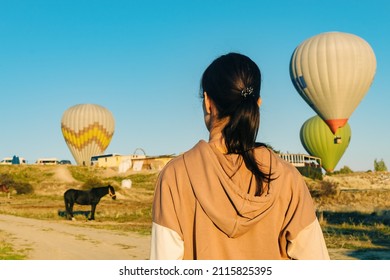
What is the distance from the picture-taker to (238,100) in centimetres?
250

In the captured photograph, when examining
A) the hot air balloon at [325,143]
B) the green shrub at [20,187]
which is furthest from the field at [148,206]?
the hot air balloon at [325,143]

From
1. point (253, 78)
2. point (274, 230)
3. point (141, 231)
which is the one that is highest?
point (253, 78)

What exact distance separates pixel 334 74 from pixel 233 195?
48.3m

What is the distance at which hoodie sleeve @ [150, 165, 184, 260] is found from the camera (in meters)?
2.42

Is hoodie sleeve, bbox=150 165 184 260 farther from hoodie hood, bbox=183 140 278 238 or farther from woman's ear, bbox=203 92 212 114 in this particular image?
woman's ear, bbox=203 92 212 114

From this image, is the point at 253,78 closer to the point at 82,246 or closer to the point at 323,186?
the point at 82,246

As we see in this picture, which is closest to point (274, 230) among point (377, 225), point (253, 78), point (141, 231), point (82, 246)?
point (253, 78)

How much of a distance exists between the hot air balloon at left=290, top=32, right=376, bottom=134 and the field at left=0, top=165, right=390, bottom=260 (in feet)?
26.6

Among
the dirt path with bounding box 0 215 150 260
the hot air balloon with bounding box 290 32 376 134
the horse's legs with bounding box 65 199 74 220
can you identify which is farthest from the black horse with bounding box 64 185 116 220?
the hot air balloon with bounding box 290 32 376 134

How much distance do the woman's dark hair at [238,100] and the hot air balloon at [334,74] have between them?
47508 mm

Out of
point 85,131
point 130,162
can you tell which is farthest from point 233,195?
point 130,162

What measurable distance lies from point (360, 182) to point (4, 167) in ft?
164

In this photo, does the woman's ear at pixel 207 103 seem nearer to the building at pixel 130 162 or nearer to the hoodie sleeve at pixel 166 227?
the hoodie sleeve at pixel 166 227

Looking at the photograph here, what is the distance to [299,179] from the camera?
2500 millimetres
